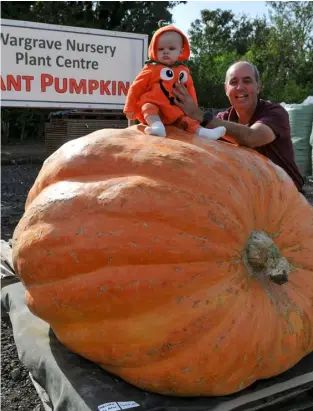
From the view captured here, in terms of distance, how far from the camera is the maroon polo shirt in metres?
2.76

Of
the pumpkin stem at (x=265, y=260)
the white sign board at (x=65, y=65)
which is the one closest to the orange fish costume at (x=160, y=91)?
the pumpkin stem at (x=265, y=260)

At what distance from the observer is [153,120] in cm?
229

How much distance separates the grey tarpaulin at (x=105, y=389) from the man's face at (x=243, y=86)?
1.55 m

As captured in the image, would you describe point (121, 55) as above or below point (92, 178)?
above

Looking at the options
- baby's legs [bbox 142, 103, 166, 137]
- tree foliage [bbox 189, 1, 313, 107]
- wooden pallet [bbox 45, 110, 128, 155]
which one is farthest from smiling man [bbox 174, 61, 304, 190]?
tree foliage [bbox 189, 1, 313, 107]

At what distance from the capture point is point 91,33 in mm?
4297

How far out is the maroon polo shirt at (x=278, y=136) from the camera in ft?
9.05

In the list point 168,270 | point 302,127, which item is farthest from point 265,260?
point 302,127

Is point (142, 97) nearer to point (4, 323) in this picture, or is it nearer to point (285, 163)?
point (285, 163)

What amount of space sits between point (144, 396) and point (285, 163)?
1696mm

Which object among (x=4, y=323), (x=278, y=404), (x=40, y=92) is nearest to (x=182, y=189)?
(x=278, y=404)

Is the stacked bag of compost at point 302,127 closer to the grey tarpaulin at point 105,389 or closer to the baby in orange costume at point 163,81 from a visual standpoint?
the baby in orange costume at point 163,81

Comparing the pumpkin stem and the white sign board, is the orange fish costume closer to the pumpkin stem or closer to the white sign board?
the pumpkin stem

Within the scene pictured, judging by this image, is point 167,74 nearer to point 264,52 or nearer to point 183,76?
point 183,76
